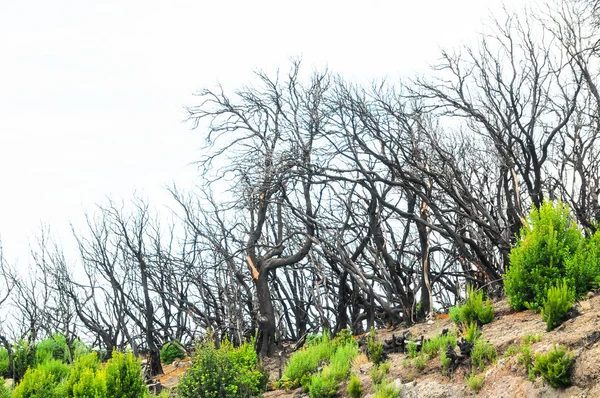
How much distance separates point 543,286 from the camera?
9.90 meters

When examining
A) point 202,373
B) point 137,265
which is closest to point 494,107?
point 202,373

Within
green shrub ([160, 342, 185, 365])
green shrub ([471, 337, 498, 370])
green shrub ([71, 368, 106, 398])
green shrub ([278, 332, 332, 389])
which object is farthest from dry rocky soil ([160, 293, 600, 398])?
green shrub ([160, 342, 185, 365])

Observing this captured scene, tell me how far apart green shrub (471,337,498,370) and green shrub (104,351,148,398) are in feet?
21.8

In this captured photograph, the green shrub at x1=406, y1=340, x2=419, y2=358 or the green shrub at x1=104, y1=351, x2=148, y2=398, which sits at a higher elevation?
the green shrub at x1=104, y1=351, x2=148, y2=398

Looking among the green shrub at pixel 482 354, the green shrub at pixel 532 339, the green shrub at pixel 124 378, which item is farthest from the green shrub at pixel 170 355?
the green shrub at pixel 532 339

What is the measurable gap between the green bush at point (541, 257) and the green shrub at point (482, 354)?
1.34 m

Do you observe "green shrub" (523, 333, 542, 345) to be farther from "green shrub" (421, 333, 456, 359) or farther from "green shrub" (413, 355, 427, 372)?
"green shrub" (413, 355, 427, 372)

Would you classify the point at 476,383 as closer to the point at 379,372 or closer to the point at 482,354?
the point at 482,354

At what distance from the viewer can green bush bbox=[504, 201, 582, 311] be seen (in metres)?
9.84

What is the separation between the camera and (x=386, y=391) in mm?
9211

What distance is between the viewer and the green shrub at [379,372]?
988 centimetres

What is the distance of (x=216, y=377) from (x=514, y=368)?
5064mm

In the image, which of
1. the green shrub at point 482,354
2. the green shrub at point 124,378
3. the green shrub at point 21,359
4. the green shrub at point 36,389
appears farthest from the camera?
the green shrub at point 21,359

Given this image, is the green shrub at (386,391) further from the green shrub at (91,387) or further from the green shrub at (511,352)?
the green shrub at (91,387)
